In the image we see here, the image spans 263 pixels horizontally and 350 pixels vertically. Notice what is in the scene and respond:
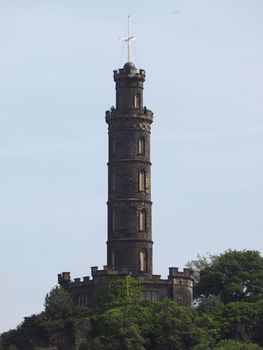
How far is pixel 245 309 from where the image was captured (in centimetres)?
13125

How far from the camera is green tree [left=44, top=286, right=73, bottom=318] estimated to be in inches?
5213

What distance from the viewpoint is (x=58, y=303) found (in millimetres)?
135625

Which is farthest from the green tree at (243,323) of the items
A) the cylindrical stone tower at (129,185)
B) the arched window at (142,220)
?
the arched window at (142,220)

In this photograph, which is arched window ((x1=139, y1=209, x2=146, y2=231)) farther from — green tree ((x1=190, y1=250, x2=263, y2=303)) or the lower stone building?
green tree ((x1=190, y1=250, x2=263, y2=303))

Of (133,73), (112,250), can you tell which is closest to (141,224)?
(112,250)

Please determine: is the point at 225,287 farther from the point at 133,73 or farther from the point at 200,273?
the point at 133,73

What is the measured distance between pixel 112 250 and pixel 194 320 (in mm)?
16220

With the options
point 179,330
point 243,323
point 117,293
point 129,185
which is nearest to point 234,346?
point 179,330

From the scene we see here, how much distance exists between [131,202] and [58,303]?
501 inches

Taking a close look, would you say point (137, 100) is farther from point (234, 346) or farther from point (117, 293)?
point (234, 346)

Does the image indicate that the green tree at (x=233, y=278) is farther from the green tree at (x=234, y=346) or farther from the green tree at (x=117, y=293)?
the green tree at (x=234, y=346)

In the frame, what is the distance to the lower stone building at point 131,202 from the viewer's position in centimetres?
14025

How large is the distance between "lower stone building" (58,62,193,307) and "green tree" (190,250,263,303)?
599 centimetres

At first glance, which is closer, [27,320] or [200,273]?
[27,320]
